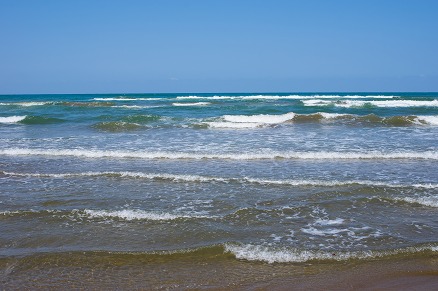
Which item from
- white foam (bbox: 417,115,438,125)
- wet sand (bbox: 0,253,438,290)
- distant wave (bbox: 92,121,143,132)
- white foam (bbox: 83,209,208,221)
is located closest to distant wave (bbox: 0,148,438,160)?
white foam (bbox: 83,209,208,221)

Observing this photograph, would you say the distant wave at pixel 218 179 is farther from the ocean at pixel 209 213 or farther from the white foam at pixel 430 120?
the white foam at pixel 430 120

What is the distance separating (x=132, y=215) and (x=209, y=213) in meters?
1.29

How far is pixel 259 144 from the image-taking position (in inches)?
577

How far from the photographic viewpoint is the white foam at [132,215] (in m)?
6.50

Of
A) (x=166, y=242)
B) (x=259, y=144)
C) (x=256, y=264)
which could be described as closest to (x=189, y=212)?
(x=166, y=242)

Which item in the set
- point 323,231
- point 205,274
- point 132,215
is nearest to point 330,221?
point 323,231

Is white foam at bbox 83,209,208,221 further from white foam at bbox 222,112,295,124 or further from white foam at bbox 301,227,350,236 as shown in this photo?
white foam at bbox 222,112,295,124

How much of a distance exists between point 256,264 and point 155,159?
768cm

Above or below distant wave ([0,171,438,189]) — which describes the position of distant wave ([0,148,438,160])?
above

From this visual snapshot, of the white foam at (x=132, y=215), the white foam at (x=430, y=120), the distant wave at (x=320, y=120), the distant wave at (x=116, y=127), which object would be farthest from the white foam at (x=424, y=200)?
the white foam at (x=430, y=120)

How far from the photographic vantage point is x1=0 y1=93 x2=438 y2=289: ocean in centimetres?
479

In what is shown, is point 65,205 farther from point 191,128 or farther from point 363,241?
point 191,128

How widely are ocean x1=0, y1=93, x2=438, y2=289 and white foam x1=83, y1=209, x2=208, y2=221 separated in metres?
0.03

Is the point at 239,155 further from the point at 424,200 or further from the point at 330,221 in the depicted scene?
the point at 330,221
